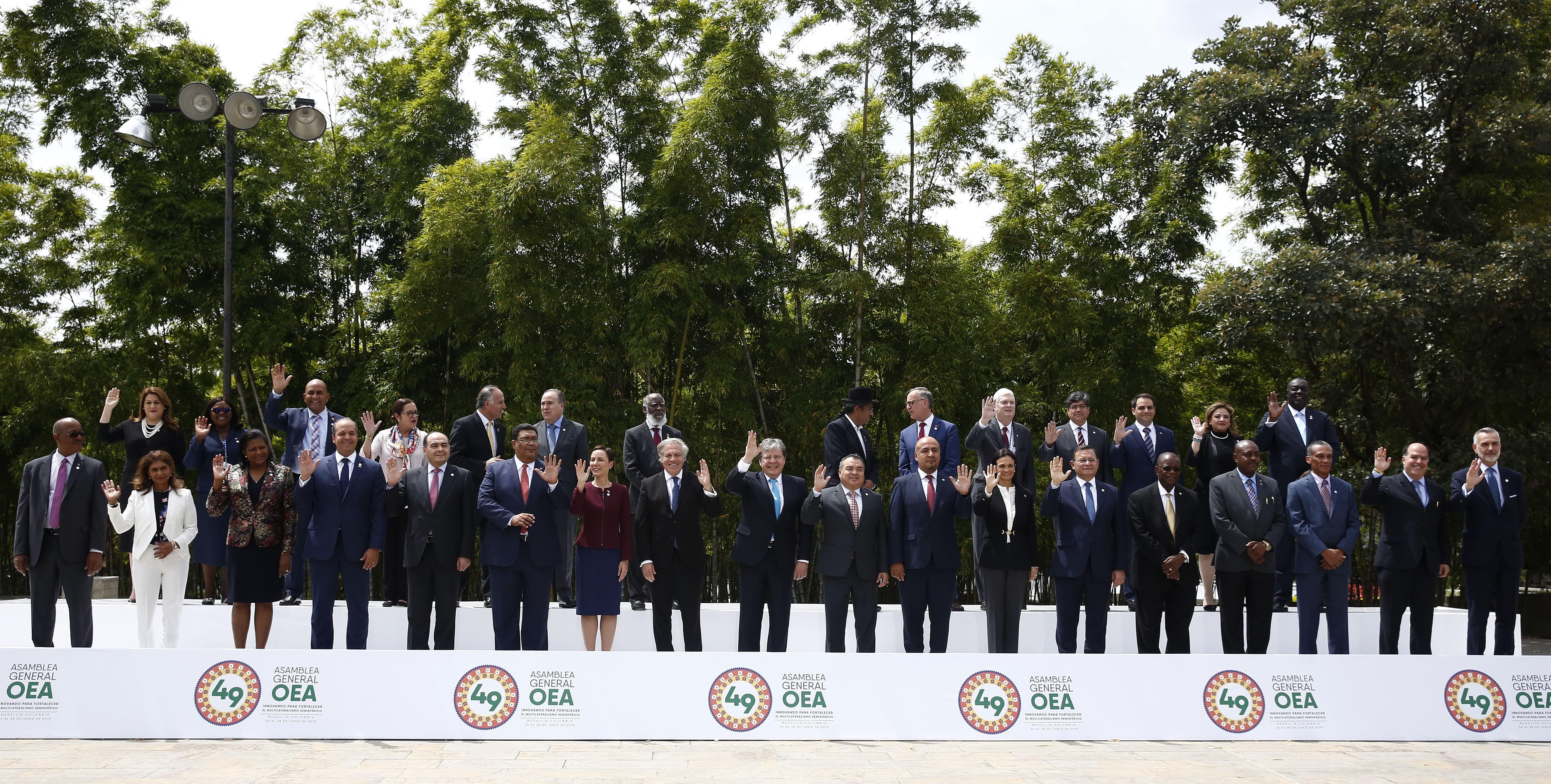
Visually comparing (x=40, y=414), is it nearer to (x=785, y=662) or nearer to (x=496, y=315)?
(x=496, y=315)

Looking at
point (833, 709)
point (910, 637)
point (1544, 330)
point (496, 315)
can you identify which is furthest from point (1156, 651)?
point (496, 315)

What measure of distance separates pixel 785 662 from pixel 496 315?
266 inches

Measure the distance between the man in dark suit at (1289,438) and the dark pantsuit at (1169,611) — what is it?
1250 millimetres

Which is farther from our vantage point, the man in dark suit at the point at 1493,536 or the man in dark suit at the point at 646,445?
the man in dark suit at the point at 646,445

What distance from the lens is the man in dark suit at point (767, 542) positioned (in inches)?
240

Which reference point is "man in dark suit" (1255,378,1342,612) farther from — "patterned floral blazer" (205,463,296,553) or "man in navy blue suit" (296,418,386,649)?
"patterned floral blazer" (205,463,296,553)

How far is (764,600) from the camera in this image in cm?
623

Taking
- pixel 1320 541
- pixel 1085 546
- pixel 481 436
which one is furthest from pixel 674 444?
pixel 1320 541

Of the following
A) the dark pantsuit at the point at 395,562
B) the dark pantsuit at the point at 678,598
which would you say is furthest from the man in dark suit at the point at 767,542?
the dark pantsuit at the point at 395,562

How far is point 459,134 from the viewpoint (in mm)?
11820

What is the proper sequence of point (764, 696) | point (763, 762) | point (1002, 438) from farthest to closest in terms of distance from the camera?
point (1002, 438), point (764, 696), point (763, 762)

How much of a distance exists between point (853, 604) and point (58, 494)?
4.37m

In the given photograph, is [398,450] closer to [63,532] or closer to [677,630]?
[63,532]

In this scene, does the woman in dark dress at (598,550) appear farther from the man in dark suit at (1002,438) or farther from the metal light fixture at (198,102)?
the metal light fixture at (198,102)
